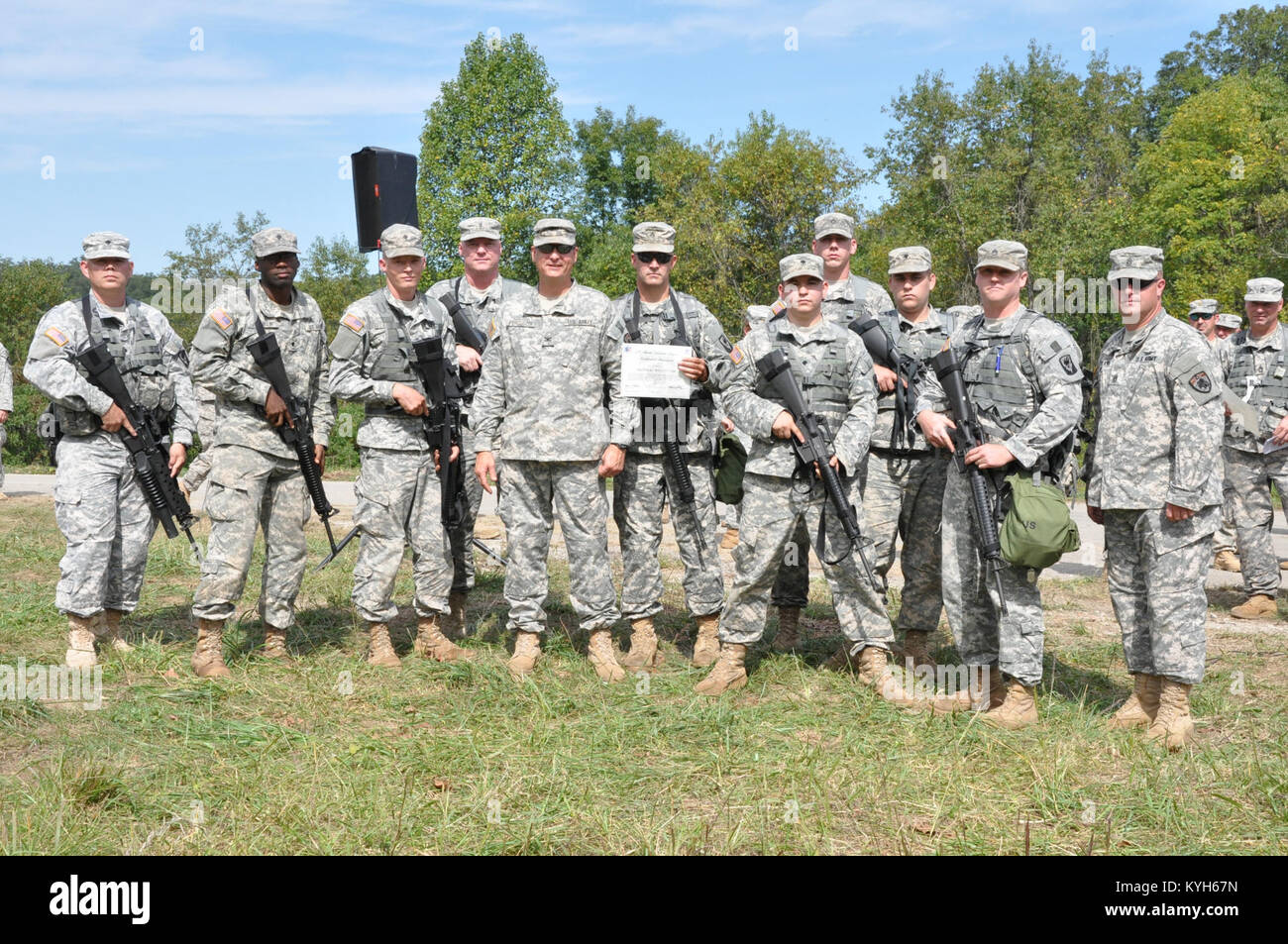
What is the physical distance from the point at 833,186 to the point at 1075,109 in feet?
48.9

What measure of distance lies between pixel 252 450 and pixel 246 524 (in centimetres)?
43

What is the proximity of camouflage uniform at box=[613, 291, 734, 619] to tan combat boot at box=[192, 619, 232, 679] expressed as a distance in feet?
7.86

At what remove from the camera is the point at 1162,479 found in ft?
16.3

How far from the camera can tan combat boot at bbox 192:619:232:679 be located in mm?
5939

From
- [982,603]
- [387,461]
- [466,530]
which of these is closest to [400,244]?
[387,461]

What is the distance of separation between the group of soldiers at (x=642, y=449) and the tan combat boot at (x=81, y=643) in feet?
0.05

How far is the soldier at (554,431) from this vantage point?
5.94m

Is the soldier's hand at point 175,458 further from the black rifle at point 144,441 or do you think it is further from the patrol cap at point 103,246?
the patrol cap at point 103,246

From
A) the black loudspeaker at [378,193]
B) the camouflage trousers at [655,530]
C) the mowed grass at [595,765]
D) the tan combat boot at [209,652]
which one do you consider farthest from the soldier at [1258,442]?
the tan combat boot at [209,652]

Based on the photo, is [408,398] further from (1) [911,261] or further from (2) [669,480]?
(1) [911,261]

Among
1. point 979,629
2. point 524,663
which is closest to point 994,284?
point 979,629

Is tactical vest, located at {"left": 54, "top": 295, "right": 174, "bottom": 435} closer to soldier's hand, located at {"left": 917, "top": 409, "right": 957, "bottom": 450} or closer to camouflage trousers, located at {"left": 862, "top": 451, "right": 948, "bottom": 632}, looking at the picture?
camouflage trousers, located at {"left": 862, "top": 451, "right": 948, "bottom": 632}

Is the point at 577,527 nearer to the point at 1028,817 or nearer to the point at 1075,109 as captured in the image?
the point at 1028,817

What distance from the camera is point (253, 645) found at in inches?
257
